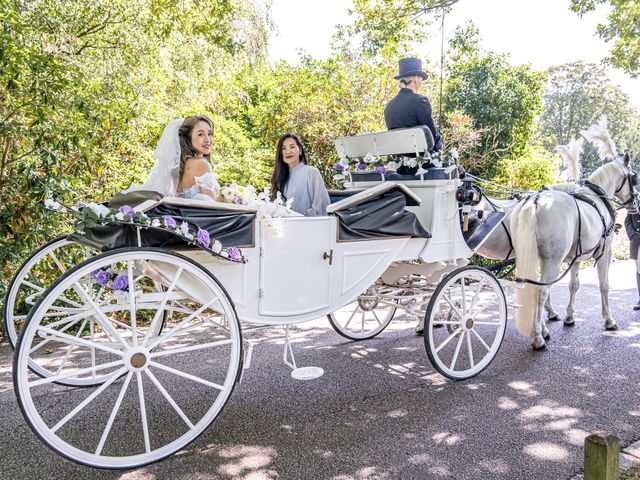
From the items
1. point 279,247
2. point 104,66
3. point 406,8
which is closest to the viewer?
point 279,247

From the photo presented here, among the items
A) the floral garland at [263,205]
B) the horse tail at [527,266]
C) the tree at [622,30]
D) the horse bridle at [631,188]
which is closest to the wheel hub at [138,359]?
the floral garland at [263,205]

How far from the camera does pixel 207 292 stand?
2.88 meters

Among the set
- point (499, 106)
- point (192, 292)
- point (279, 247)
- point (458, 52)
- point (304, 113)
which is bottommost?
point (192, 292)

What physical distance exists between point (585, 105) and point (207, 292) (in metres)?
37.3

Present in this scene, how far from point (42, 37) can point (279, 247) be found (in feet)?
11.5

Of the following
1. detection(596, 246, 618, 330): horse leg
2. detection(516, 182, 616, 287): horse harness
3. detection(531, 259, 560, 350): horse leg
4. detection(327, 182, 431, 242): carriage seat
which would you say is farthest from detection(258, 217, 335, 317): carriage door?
detection(596, 246, 618, 330): horse leg

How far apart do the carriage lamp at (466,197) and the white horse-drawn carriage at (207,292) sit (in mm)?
49

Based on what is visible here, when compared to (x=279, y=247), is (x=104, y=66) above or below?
above

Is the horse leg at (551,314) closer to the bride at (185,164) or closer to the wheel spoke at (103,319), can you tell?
the bride at (185,164)

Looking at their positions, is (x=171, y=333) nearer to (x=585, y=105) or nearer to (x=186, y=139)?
(x=186, y=139)

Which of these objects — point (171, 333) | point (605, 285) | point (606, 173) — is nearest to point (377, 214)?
point (171, 333)

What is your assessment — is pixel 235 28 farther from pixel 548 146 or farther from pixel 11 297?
pixel 548 146

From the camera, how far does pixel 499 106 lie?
1077cm

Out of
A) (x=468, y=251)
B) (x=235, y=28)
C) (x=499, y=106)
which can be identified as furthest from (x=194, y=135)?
(x=235, y=28)
